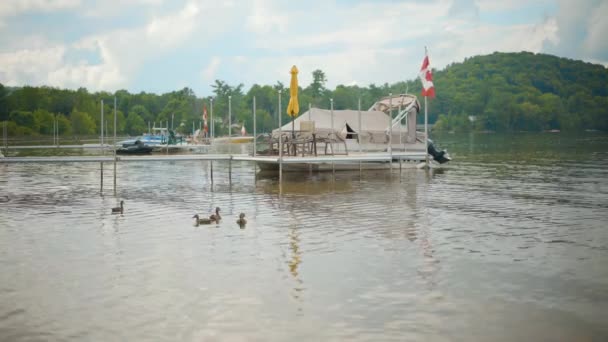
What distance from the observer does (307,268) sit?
13.4m

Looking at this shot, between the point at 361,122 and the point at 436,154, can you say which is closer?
the point at 361,122

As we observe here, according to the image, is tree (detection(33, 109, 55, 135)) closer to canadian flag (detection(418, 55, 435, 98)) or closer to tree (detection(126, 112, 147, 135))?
tree (detection(126, 112, 147, 135))

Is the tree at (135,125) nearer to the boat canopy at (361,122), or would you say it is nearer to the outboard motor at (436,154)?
the boat canopy at (361,122)

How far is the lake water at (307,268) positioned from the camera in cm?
982

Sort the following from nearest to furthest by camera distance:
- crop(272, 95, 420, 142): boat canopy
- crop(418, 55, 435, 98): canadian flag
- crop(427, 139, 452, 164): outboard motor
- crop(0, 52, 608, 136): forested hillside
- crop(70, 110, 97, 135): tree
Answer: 1. crop(418, 55, 435, 98): canadian flag
2. crop(272, 95, 420, 142): boat canopy
3. crop(427, 139, 452, 164): outboard motor
4. crop(70, 110, 97, 135): tree
5. crop(0, 52, 608, 136): forested hillside

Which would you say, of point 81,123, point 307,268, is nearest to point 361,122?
point 307,268

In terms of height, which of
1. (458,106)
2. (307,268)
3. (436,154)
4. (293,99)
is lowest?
(307,268)

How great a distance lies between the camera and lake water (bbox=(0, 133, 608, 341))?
32.2 feet

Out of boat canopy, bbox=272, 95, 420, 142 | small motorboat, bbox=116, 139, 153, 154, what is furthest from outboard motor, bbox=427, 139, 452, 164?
small motorboat, bbox=116, 139, 153, 154

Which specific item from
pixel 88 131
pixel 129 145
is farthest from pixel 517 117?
pixel 129 145

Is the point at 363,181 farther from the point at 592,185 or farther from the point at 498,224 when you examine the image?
the point at 498,224

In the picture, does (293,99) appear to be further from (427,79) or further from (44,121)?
(44,121)

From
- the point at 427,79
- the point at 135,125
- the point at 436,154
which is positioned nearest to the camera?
the point at 427,79

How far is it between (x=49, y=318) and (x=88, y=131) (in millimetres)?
118044
